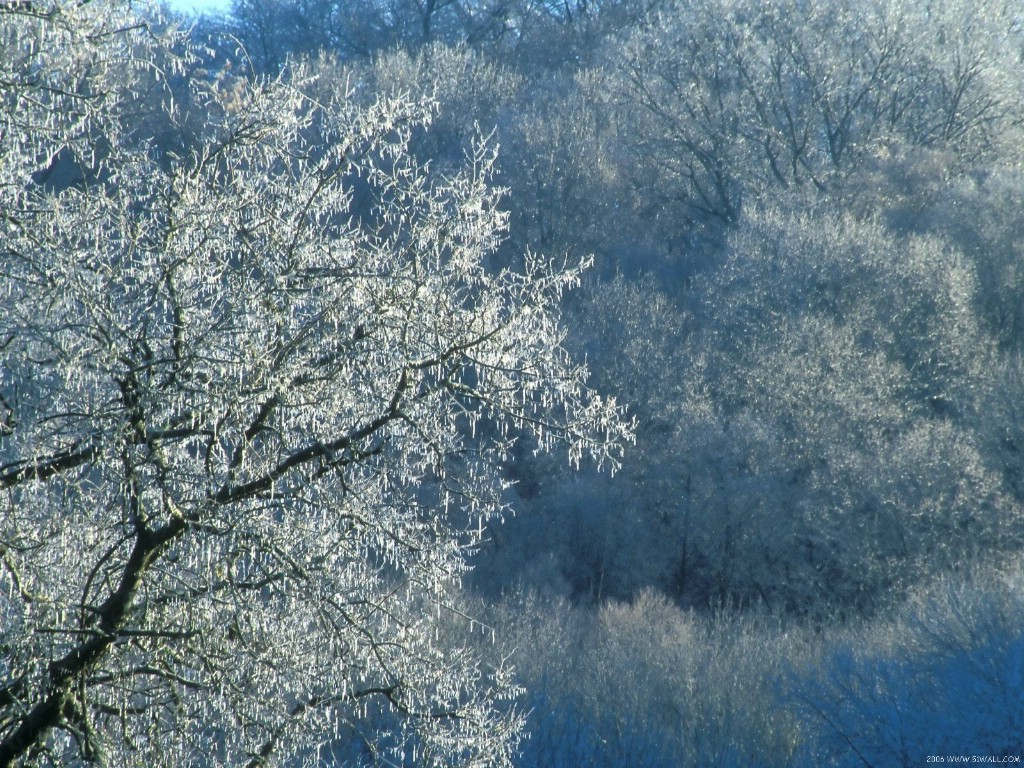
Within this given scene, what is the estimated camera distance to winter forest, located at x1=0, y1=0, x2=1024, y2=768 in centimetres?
397

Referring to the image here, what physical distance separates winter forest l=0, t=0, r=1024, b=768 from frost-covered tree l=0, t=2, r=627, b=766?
25 mm

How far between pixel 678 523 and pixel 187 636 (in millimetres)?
18747

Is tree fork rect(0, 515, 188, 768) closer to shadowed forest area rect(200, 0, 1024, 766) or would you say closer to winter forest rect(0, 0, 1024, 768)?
winter forest rect(0, 0, 1024, 768)

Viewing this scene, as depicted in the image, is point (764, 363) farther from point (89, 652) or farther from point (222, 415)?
point (89, 652)

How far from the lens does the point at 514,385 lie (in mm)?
4449

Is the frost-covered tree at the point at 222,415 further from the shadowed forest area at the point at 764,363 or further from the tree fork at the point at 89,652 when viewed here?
the shadowed forest area at the point at 764,363

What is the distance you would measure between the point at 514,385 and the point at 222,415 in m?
1.25

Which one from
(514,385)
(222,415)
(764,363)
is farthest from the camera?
(764,363)

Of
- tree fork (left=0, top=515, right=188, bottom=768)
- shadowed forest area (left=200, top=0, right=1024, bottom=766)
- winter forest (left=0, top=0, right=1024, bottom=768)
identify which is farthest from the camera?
shadowed forest area (left=200, top=0, right=1024, bottom=766)

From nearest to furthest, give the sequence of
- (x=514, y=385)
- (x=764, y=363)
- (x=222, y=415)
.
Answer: (x=222, y=415)
(x=514, y=385)
(x=764, y=363)

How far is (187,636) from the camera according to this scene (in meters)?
3.77

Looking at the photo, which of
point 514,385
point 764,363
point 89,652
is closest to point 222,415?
point 89,652

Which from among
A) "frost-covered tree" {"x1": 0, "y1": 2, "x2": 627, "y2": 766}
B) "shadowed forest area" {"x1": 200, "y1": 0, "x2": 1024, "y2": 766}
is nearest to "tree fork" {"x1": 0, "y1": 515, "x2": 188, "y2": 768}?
"frost-covered tree" {"x1": 0, "y1": 2, "x2": 627, "y2": 766}

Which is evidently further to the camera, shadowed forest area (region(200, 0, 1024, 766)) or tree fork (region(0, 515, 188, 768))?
shadowed forest area (region(200, 0, 1024, 766))
